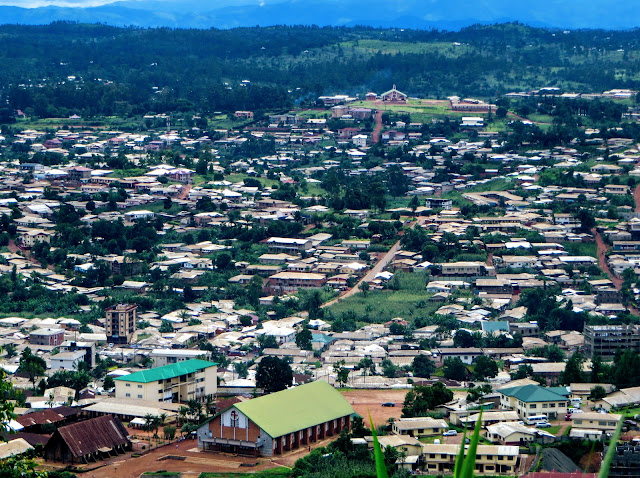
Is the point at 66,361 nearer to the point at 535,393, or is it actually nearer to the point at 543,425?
the point at 535,393

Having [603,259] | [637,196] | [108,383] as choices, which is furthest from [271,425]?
[637,196]

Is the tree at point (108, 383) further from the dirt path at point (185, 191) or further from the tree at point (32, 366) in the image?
the dirt path at point (185, 191)

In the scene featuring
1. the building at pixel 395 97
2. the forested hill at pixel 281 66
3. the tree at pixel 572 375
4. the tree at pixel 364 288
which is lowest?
the tree at pixel 572 375

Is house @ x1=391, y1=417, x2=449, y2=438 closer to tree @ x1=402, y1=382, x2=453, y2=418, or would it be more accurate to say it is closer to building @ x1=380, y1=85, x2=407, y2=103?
tree @ x1=402, y1=382, x2=453, y2=418

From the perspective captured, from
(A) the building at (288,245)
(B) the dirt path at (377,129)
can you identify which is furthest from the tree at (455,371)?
(B) the dirt path at (377,129)

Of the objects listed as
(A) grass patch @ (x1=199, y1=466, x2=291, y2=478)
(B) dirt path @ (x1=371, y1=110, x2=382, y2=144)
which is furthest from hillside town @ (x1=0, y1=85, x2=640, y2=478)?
(A) grass patch @ (x1=199, y1=466, x2=291, y2=478)

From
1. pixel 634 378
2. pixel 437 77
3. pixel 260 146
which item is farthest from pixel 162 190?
pixel 437 77
